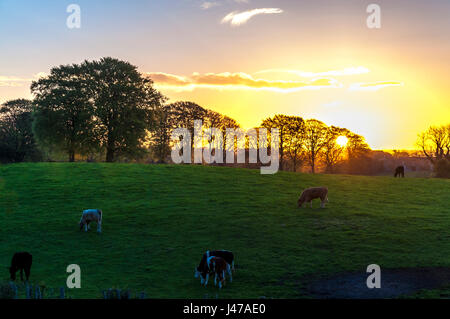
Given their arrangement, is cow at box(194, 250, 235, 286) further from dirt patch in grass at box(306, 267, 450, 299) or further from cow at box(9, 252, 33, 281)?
cow at box(9, 252, 33, 281)

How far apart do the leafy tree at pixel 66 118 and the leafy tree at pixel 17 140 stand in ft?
61.2

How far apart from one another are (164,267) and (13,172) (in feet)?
131

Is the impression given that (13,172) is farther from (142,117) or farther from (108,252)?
Result: (108,252)

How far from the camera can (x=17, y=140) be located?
8744 centimetres

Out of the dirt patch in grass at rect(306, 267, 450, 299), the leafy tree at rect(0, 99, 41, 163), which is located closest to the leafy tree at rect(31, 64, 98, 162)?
the leafy tree at rect(0, 99, 41, 163)

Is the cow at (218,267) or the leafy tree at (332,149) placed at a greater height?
the leafy tree at (332,149)

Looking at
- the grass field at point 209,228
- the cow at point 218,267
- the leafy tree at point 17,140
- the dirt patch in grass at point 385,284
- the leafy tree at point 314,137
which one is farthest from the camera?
the leafy tree at point 314,137

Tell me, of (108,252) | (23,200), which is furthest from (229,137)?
(108,252)

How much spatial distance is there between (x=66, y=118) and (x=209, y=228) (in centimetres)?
4549

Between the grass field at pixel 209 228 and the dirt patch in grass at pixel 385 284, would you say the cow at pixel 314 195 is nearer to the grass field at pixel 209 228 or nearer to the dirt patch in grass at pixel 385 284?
the grass field at pixel 209 228

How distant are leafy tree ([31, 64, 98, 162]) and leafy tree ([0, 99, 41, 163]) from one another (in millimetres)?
18662

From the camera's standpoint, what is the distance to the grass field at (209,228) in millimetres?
21125

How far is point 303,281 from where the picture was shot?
1961 centimetres

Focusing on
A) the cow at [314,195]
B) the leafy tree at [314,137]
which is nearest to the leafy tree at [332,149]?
the leafy tree at [314,137]
